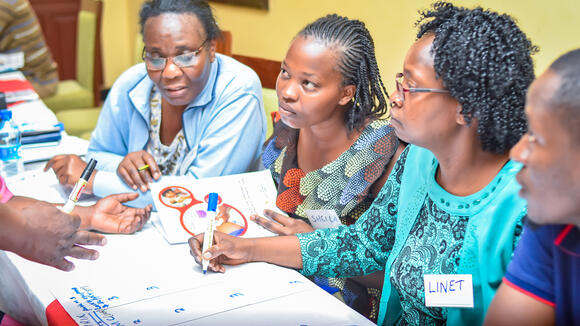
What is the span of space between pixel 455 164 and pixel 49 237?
0.85 m

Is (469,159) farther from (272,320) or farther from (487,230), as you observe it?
(272,320)

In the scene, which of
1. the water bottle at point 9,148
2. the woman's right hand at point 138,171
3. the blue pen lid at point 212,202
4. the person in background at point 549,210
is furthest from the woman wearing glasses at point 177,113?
the person in background at point 549,210

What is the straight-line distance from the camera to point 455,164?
1.16 meters

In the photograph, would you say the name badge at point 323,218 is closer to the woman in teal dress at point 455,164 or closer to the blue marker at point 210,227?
the woman in teal dress at point 455,164

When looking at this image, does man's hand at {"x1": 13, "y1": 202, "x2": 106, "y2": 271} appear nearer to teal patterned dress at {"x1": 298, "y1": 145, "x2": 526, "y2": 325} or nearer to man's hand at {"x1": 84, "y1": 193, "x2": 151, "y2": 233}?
man's hand at {"x1": 84, "y1": 193, "x2": 151, "y2": 233}

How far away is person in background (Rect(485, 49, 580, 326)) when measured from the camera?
0.77 metres

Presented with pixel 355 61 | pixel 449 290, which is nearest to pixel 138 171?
pixel 355 61

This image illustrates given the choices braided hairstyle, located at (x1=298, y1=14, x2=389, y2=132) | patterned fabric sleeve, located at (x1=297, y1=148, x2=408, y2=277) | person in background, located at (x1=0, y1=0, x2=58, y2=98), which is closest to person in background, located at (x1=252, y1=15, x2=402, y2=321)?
braided hairstyle, located at (x1=298, y1=14, x2=389, y2=132)

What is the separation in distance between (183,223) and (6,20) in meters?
2.52

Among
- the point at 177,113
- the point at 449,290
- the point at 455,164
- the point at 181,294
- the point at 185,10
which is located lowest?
the point at 181,294

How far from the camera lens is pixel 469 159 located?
1.14 metres

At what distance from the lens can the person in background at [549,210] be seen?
0.77 m

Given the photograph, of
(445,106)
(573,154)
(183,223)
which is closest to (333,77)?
(445,106)

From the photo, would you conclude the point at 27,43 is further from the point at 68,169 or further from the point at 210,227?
the point at 210,227
